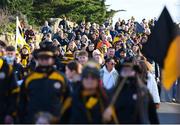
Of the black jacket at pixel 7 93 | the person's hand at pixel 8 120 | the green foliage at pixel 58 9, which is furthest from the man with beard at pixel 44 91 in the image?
the green foliage at pixel 58 9

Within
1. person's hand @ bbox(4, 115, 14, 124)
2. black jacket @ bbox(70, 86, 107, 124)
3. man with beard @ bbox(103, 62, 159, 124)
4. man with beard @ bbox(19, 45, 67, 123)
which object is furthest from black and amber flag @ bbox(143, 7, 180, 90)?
person's hand @ bbox(4, 115, 14, 124)

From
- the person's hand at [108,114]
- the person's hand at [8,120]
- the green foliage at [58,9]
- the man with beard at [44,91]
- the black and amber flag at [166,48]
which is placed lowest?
the person's hand at [8,120]

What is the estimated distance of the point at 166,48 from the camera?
31.8ft

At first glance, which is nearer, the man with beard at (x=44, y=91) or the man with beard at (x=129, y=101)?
the man with beard at (x=129, y=101)

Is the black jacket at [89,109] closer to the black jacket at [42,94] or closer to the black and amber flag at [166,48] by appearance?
the black jacket at [42,94]

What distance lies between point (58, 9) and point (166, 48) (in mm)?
34882

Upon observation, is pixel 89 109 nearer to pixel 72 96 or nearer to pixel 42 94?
pixel 72 96

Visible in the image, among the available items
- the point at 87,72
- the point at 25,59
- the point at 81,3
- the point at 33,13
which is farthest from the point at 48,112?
the point at 81,3

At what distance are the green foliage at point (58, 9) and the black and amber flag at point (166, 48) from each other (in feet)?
90.1

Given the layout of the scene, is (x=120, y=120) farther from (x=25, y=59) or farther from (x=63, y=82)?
(x=25, y=59)

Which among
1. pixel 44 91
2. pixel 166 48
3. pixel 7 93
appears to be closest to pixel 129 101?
pixel 166 48

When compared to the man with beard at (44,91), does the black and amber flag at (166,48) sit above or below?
above

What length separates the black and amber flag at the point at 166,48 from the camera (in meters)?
9.40

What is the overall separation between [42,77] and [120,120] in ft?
4.67
